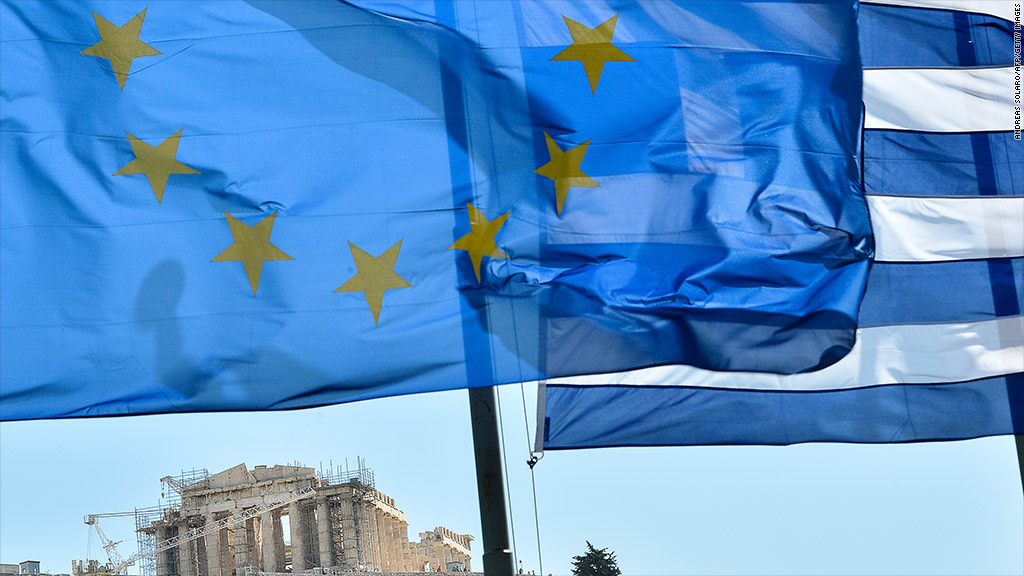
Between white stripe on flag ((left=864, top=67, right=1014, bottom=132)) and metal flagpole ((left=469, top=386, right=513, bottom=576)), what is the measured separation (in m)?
3.86

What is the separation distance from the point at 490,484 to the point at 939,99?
15.3ft

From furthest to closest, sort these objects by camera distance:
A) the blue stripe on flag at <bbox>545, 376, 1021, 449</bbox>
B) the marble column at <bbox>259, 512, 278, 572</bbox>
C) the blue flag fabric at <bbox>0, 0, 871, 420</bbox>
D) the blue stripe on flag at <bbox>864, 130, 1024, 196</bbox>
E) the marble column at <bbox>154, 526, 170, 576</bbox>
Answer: the marble column at <bbox>154, 526, 170, 576</bbox>, the marble column at <bbox>259, 512, 278, 572</bbox>, the blue stripe on flag at <bbox>864, 130, 1024, 196</bbox>, the blue stripe on flag at <bbox>545, 376, 1021, 449</bbox>, the blue flag fabric at <bbox>0, 0, 871, 420</bbox>

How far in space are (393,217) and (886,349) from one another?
357cm

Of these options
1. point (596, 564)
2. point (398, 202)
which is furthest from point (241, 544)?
point (398, 202)

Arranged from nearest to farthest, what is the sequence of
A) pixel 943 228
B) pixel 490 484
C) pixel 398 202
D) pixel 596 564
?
1. pixel 490 484
2. pixel 398 202
3. pixel 943 228
4. pixel 596 564

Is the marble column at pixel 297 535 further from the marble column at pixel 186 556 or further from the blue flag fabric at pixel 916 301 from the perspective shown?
the blue flag fabric at pixel 916 301

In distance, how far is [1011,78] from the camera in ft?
30.5

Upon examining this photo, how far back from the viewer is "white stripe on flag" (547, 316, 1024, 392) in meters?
8.48

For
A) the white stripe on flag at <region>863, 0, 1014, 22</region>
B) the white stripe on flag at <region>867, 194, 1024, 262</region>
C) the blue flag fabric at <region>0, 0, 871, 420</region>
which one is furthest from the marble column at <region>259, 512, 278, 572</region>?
the blue flag fabric at <region>0, 0, 871, 420</region>

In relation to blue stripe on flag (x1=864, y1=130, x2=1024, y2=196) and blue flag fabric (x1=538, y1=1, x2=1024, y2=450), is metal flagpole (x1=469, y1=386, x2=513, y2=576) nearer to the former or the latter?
blue flag fabric (x1=538, y1=1, x2=1024, y2=450)

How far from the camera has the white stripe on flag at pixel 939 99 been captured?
356 inches

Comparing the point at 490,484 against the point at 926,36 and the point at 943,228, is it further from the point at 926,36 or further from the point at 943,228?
the point at 926,36

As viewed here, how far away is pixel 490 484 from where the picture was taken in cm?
652

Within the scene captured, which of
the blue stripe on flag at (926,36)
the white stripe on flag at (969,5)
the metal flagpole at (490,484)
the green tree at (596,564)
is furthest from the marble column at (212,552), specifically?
the metal flagpole at (490,484)
